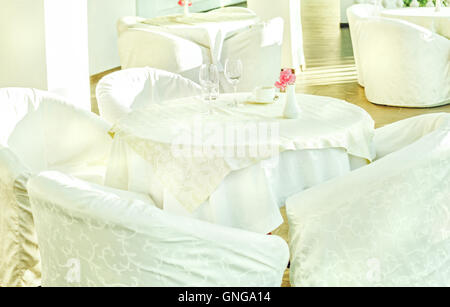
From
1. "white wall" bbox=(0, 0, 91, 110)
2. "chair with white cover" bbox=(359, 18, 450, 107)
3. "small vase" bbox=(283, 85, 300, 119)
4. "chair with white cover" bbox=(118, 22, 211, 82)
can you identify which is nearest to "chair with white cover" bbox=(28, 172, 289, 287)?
"small vase" bbox=(283, 85, 300, 119)

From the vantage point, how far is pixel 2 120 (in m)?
2.83

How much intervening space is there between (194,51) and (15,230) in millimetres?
3396

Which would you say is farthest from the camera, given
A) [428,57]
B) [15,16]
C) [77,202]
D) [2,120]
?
[428,57]

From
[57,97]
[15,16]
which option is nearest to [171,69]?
[15,16]

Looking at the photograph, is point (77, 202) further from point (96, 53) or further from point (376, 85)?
point (96, 53)

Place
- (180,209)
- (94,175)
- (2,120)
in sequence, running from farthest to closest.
Result: (94,175) → (2,120) → (180,209)

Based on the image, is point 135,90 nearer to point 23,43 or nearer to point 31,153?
point 23,43

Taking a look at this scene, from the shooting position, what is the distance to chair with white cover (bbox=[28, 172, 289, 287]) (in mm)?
1708

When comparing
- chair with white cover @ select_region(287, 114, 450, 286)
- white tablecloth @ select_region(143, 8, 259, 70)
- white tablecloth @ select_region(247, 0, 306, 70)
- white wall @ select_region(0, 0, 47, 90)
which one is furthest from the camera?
white tablecloth @ select_region(247, 0, 306, 70)

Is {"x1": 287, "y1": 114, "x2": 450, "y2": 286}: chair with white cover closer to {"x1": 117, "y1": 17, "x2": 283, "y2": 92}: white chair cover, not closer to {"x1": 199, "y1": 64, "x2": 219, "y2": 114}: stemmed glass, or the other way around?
{"x1": 199, "y1": 64, "x2": 219, "y2": 114}: stemmed glass

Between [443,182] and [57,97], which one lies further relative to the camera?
[57,97]

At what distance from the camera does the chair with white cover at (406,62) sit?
6.01m

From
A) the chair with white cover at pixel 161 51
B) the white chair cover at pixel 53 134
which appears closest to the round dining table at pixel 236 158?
the white chair cover at pixel 53 134
